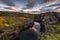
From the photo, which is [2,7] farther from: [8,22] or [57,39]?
[57,39]

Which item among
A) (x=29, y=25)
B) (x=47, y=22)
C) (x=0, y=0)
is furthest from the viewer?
(x=47, y=22)

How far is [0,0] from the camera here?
1.23 meters

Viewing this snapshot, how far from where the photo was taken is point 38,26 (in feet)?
6.23

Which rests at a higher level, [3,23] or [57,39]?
[3,23]

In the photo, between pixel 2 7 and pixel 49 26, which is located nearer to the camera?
pixel 2 7

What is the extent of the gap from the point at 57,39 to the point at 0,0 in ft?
3.81

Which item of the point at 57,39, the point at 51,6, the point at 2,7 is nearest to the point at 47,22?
the point at 57,39

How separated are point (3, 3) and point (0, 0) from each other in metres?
0.04

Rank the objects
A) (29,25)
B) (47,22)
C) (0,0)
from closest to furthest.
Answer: (0,0)
(29,25)
(47,22)

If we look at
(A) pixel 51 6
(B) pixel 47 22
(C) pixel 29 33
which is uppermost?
(A) pixel 51 6

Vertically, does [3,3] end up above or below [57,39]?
above

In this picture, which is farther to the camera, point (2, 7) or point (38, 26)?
point (38, 26)

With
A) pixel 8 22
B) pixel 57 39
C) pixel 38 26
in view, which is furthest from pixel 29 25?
pixel 57 39

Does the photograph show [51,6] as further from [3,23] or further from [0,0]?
[3,23]
